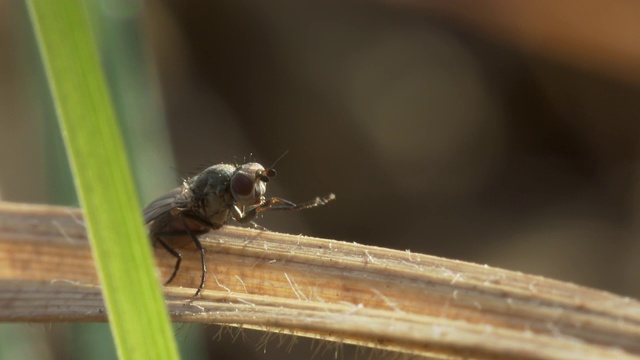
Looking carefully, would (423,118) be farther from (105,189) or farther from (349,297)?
(105,189)

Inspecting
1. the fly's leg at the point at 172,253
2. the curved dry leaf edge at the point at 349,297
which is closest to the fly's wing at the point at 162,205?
the fly's leg at the point at 172,253

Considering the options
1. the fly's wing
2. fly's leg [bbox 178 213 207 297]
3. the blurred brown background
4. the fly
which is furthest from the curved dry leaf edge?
the blurred brown background

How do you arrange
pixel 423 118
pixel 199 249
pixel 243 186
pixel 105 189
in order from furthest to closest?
pixel 423 118
pixel 243 186
pixel 199 249
pixel 105 189

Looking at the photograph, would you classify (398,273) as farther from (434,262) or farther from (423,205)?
(423,205)

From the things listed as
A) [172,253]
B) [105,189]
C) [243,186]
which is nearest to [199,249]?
[172,253]

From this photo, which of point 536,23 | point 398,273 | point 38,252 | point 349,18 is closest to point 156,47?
point 349,18

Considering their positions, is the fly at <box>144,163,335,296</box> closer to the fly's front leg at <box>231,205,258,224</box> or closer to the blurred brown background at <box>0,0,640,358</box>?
the fly's front leg at <box>231,205,258,224</box>

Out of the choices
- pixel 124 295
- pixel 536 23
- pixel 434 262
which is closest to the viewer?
pixel 124 295
